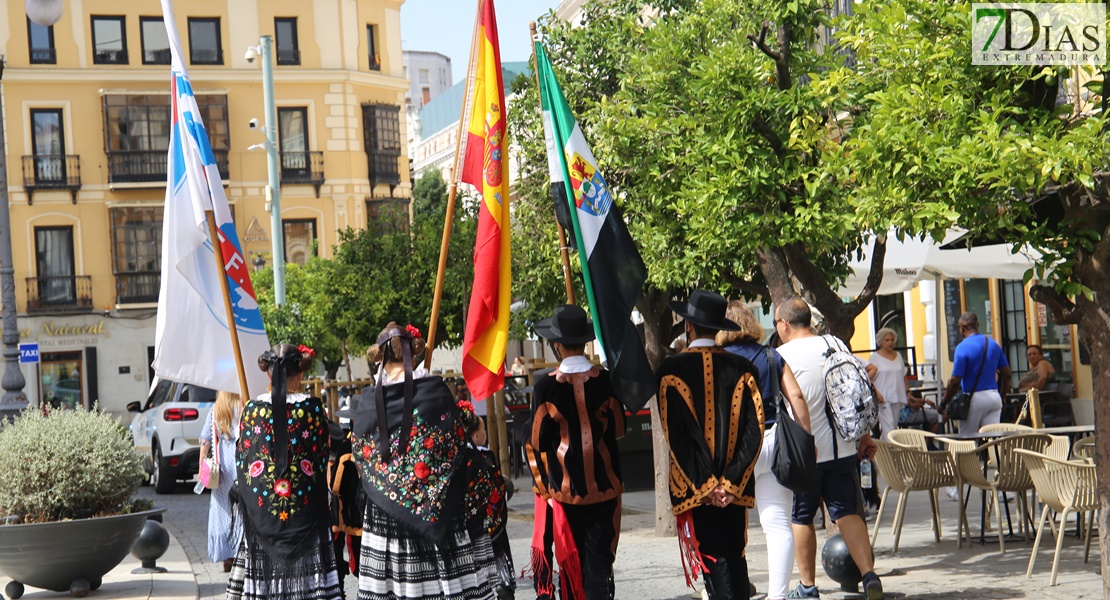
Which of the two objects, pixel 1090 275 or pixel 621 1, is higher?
pixel 621 1

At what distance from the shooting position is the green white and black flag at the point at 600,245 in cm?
711

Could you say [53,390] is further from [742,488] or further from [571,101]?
[742,488]

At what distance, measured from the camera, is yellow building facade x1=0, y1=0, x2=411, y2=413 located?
41.8 m

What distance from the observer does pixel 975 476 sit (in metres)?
9.73

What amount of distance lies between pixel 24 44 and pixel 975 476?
3823cm

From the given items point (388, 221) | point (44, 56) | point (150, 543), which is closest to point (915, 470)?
point (150, 543)

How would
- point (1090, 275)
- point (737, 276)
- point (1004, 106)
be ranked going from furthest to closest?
1. point (737, 276)
2. point (1090, 275)
3. point (1004, 106)

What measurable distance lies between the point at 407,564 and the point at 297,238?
38652mm

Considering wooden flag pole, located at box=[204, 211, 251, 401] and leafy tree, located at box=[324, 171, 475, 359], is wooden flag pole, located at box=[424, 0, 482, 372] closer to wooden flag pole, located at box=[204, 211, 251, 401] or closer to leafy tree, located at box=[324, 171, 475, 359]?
wooden flag pole, located at box=[204, 211, 251, 401]

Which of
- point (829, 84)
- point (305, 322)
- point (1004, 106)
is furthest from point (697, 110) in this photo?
point (305, 322)

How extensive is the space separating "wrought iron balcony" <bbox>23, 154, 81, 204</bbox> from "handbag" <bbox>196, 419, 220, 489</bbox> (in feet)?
111

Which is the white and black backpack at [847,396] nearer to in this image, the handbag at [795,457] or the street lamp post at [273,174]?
the handbag at [795,457]

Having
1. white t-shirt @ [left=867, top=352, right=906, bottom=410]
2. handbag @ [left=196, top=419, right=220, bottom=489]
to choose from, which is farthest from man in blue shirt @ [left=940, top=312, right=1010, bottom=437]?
handbag @ [left=196, top=419, right=220, bottom=489]

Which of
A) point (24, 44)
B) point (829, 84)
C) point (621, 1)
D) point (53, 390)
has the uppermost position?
point (24, 44)
